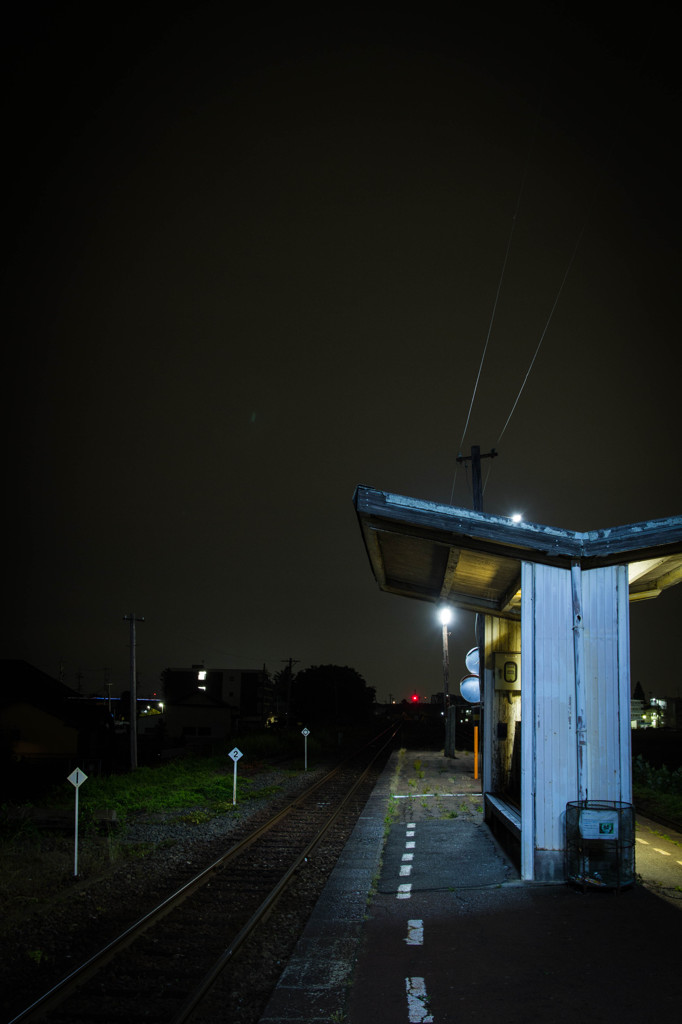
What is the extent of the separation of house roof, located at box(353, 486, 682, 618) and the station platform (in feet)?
14.1

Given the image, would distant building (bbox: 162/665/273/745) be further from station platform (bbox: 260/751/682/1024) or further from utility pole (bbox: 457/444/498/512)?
station platform (bbox: 260/751/682/1024)

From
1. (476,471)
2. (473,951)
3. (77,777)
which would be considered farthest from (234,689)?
(473,951)

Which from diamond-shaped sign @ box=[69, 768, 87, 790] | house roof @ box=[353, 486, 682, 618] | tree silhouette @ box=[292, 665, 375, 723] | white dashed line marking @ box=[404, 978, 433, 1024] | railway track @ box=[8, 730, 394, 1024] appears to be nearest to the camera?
white dashed line marking @ box=[404, 978, 433, 1024]

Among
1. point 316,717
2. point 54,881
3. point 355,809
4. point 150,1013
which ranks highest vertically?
point 150,1013

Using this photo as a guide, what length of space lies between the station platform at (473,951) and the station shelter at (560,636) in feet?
3.69

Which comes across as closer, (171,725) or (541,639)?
(541,639)

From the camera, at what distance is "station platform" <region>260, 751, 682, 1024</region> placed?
18.4ft

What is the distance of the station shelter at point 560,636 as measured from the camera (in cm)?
920

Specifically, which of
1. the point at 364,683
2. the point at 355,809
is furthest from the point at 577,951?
the point at 364,683

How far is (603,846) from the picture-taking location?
8711 mm

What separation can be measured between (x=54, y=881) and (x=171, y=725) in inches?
2366

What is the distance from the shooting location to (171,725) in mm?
67062

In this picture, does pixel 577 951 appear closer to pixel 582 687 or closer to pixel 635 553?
pixel 582 687

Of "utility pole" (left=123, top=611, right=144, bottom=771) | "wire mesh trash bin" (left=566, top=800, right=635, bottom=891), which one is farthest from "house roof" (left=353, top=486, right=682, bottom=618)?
"utility pole" (left=123, top=611, right=144, bottom=771)
